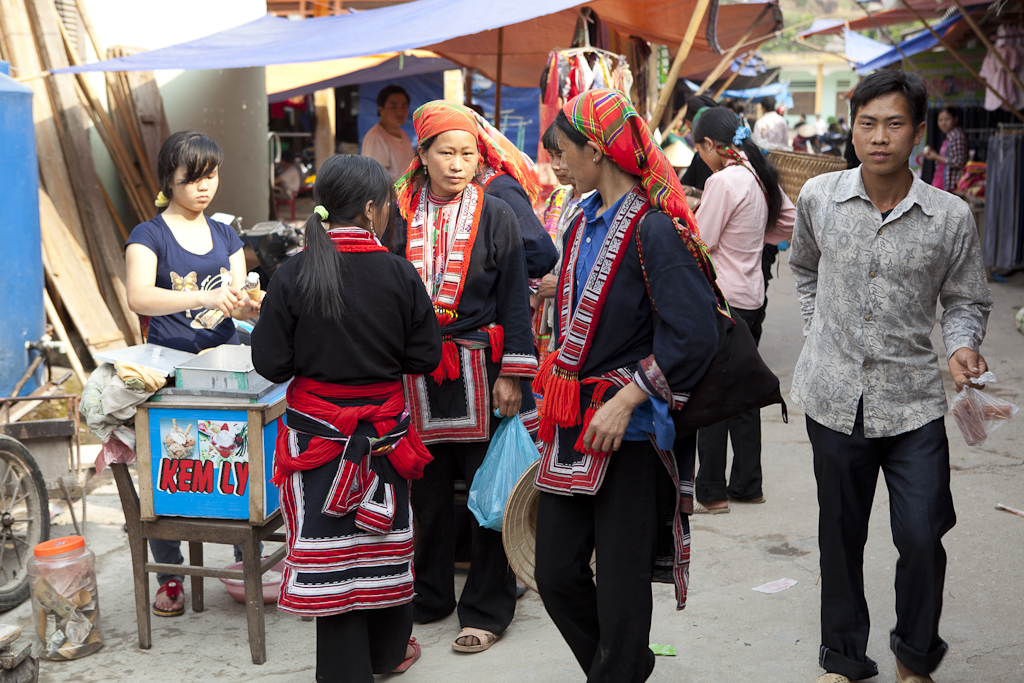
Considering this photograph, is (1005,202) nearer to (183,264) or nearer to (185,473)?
(183,264)

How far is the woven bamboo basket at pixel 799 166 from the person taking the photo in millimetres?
6270

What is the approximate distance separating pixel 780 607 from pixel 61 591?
2.64 metres

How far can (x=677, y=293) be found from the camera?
2205 mm

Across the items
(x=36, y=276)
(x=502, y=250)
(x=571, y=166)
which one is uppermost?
(x=571, y=166)

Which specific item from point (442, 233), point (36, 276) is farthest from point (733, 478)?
point (36, 276)

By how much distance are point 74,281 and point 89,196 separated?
84 cm

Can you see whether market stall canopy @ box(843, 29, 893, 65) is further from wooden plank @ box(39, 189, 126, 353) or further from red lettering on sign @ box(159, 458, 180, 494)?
red lettering on sign @ box(159, 458, 180, 494)

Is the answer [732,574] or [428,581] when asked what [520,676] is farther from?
[732,574]

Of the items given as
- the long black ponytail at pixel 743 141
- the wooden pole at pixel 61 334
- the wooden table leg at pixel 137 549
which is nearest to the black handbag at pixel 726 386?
the wooden table leg at pixel 137 549

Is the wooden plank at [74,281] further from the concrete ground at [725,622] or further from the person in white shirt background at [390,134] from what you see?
the person in white shirt background at [390,134]

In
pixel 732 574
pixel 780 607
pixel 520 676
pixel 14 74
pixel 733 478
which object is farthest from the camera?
pixel 14 74

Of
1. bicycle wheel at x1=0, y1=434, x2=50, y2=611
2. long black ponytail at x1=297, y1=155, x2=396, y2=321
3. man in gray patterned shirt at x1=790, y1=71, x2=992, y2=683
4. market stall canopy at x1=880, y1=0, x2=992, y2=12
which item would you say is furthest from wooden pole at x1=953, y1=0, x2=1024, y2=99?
bicycle wheel at x1=0, y1=434, x2=50, y2=611

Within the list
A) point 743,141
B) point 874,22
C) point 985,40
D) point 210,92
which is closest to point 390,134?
point 210,92

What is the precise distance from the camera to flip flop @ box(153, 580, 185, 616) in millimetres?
3607
